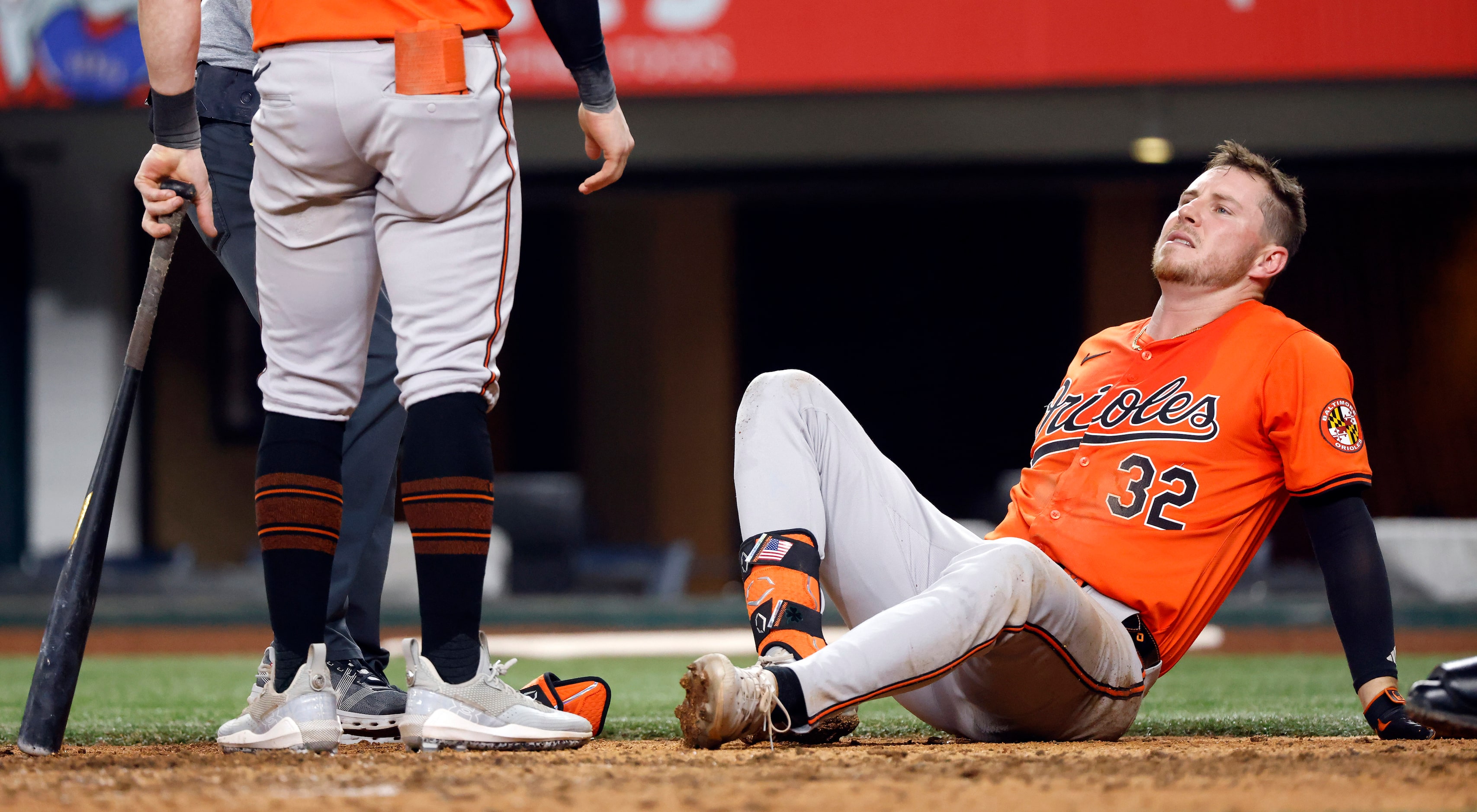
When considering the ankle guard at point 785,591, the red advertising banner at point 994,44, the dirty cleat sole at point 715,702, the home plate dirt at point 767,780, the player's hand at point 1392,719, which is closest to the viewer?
the home plate dirt at point 767,780

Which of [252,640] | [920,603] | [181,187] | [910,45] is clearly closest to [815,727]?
[920,603]

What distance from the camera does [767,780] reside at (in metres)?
1.67

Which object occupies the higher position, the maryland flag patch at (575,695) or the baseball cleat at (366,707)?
the maryland flag patch at (575,695)

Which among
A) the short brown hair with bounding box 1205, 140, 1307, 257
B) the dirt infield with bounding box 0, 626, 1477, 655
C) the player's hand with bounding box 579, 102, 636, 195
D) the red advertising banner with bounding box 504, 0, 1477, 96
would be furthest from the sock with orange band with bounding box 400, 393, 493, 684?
the red advertising banner with bounding box 504, 0, 1477, 96

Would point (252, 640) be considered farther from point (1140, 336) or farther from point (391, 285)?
point (1140, 336)

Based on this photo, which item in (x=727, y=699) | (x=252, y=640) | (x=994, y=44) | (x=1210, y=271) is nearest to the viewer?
(x=727, y=699)

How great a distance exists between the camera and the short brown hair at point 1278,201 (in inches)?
99.0

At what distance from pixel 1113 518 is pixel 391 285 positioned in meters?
1.19

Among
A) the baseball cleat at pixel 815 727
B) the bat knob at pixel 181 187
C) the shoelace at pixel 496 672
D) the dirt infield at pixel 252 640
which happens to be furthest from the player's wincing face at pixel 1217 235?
the dirt infield at pixel 252 640

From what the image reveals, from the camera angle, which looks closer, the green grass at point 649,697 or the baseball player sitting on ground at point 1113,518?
the baseball player sitting on ground at point 1113,518

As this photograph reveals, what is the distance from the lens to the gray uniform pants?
2.44m

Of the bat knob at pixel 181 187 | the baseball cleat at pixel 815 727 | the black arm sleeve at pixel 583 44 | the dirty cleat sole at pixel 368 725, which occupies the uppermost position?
the black arm sleeve at pixel 583 44

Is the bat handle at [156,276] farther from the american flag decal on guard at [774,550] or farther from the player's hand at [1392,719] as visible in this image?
the player's hand at [1392,719]

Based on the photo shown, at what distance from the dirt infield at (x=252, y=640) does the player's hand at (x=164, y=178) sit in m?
4.25
